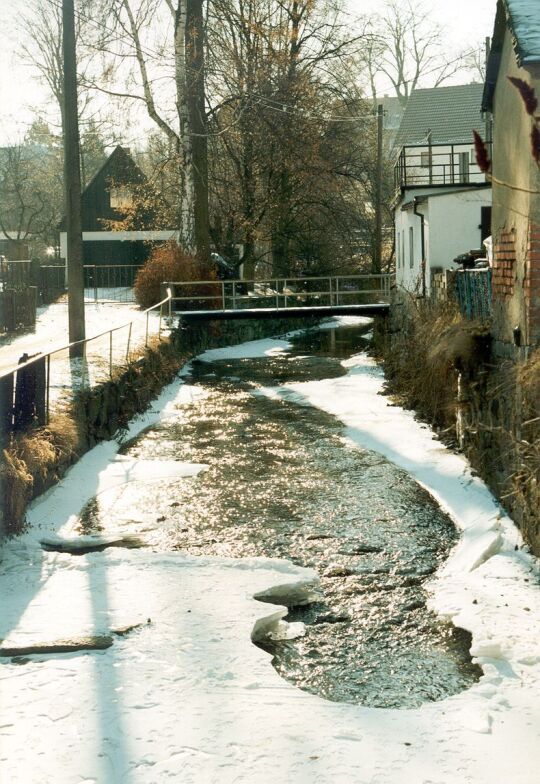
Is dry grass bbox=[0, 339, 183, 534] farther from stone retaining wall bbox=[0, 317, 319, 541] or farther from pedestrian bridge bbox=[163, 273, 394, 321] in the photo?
pedestrian bridge bbox=[163, 273, 394, 321]

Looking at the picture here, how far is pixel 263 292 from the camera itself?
35.8 metres

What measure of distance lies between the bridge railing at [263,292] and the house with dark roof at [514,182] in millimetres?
16239

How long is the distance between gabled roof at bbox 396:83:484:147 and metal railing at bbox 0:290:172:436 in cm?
2456

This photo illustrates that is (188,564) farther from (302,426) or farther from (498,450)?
(302,426)

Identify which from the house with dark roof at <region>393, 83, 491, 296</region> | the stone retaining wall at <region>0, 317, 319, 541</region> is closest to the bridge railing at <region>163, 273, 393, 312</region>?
the stone retaining wall at <region>0, 317, 319, 541</region>

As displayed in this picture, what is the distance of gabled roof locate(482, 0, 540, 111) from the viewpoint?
317 inches

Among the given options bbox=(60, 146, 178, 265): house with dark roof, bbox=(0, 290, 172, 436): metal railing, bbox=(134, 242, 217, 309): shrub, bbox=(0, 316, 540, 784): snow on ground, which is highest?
bbox=(60, 146, 178, 265): house with dark roof

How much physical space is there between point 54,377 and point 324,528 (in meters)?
6.17

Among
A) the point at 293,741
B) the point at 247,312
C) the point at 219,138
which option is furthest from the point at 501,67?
the point at 219,138

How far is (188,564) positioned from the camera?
8.15 meters

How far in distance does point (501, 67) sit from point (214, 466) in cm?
544

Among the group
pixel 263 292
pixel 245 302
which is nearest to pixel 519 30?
pixel 245 302

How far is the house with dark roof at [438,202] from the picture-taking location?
2591 centimetres

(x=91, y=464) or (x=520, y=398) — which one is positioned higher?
(x=520, y=398)
